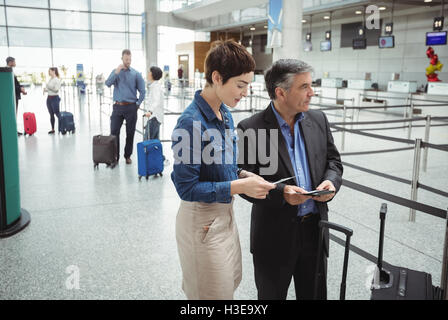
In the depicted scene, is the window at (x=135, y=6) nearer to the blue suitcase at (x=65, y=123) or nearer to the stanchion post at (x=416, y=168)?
the blue suitcase at (x=65, y=123)

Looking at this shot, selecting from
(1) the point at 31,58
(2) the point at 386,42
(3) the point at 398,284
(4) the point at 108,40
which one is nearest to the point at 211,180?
(3) the point at 398,284

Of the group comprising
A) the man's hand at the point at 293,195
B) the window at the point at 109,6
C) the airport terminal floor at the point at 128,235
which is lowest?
the airport terminal floor at the point at 128,235

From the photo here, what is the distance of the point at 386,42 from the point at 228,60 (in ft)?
59.0

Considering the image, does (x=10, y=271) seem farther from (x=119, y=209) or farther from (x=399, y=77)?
(x=399, y=77)

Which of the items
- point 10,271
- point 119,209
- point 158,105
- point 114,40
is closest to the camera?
point 10,271

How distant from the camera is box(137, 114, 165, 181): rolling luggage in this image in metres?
6.27

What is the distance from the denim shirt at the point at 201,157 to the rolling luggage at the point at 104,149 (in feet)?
17.7

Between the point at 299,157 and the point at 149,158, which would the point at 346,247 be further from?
the point at 149,158

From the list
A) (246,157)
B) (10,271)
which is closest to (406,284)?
(246,157)

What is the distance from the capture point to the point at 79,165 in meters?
7.24

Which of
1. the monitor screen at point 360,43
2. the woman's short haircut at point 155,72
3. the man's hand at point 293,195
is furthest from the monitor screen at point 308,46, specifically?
the man's hand at point 293,195

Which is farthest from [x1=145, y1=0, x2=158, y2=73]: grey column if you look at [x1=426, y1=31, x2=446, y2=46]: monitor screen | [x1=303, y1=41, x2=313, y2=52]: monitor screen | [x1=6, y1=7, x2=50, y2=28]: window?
[x1=426, y1=31, x2=446, y2=46]: monitor screen

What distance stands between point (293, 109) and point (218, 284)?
3.14 ft

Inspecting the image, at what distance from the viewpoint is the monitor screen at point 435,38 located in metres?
15.2
